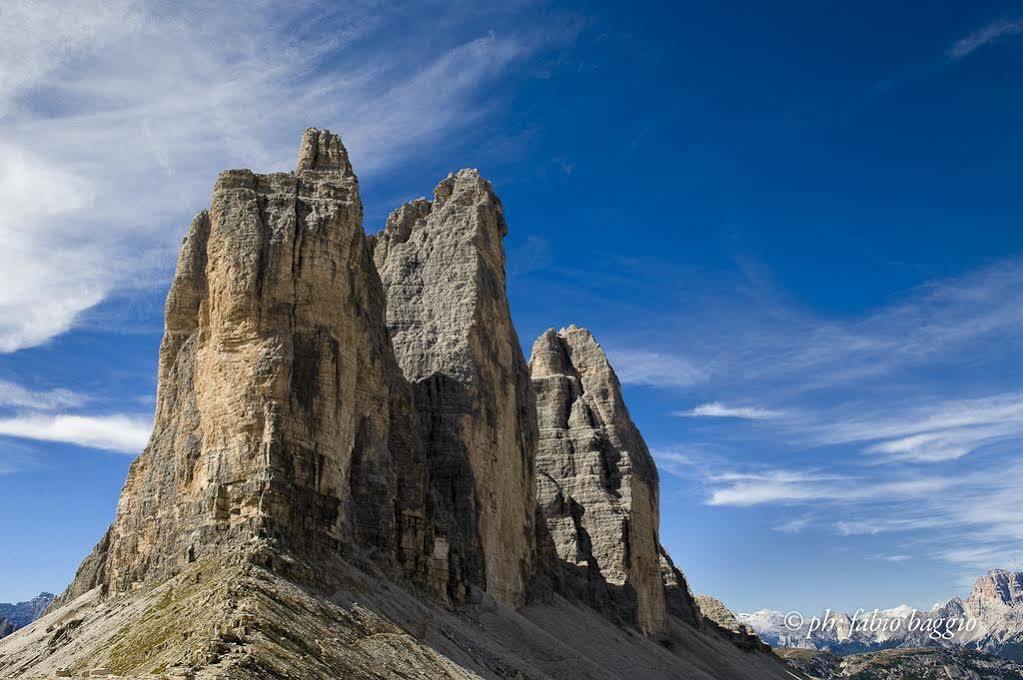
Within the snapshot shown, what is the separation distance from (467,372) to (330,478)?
25503 millimetres

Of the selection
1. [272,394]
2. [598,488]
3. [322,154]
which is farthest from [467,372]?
[598,488]

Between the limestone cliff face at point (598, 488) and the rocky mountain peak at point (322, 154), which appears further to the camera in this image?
the limestone cliff face at point (598, 488)

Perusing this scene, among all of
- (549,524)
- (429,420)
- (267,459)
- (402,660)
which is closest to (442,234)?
(429,420)

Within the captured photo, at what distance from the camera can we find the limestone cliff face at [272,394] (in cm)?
4506

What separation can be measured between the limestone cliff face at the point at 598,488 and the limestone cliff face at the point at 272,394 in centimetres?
3968

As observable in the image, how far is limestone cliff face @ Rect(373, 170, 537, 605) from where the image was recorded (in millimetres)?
69562

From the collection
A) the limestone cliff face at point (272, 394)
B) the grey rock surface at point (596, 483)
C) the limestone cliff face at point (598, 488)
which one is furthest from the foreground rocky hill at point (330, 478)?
the grey rock surface at point (596, 483)

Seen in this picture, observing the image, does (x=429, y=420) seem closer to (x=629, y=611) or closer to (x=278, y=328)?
(x=278, y=328)

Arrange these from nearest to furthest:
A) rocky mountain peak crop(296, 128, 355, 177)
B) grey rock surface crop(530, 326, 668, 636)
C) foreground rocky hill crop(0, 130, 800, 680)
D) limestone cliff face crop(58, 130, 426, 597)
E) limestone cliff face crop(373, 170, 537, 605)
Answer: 1. foreground rocky hill crop(0, 130, 800, 680)
2. limestone cliff face crop(58, 130, 426, 597)
3. rocky mountain peak crop(296, 128, 355, 177)
4. limestone cliff face crop(373, 170, 537, 605)
5. grey rock surface crop(530, 326, 668, 636)

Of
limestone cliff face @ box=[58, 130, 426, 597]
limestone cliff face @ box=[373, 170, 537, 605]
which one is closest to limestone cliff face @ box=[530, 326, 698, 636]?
limestone cliff face @ box=[373, 170, 537, 605]

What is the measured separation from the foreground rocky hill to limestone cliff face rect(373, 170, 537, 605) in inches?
7.0

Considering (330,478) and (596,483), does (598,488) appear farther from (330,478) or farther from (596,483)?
(330,478)

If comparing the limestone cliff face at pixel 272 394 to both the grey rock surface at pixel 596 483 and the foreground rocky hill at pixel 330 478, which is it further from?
Answer: the grey rock surface at pixel 596 483

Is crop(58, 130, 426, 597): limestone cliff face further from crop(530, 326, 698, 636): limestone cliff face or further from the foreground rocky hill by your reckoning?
crop(530, 326, 698, 636): limestone cliff face
